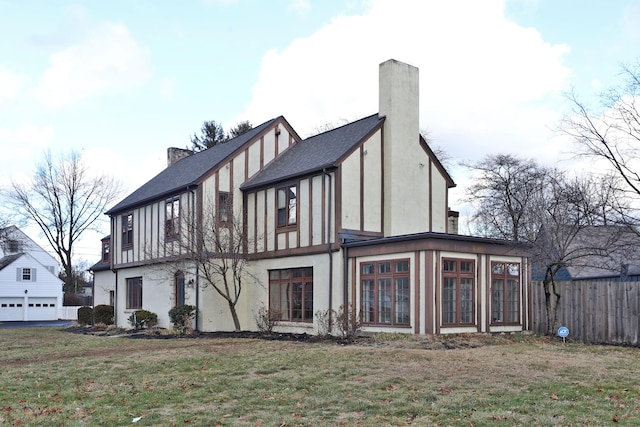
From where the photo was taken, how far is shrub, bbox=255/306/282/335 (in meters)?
22.8

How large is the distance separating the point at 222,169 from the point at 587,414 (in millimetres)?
18875

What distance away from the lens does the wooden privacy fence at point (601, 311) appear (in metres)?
18.8

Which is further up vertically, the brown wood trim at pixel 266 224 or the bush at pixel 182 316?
the brown wood trim at pixel 266 224

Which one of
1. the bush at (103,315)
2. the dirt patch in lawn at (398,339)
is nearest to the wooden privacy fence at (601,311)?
the dirt patch in lawn at (398,339)

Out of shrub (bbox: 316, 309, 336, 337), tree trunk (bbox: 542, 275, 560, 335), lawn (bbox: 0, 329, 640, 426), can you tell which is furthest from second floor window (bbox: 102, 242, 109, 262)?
tree trunk (bbox: 542, 275, 560, 335)

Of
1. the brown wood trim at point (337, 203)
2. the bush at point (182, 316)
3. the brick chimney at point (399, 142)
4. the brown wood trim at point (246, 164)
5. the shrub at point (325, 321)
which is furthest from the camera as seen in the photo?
the brown wood trim at point (246, 164)

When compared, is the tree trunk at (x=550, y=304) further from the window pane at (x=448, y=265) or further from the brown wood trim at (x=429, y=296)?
the brown wood trim at (x=429, y=296)

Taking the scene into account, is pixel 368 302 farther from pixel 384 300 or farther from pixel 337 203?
pixel 337 203

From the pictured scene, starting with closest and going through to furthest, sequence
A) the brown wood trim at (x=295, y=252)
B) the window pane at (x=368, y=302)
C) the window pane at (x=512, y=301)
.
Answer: the window pane at (x=368, y=302) < the window pane at (x=512, y=301) < the brown wood trim at (x=295, y=252)

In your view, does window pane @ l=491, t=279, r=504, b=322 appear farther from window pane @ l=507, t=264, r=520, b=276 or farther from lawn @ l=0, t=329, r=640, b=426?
lawn @ l=0, t=329, r=640, b=426

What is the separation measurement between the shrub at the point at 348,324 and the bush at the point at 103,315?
53.4 ft

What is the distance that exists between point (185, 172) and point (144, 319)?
6350 mm

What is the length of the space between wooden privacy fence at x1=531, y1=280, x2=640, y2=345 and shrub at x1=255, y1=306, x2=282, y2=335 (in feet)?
28.4

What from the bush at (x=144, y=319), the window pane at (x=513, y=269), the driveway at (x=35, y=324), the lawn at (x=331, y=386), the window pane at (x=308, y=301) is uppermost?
the window pane at (x=513, y=269)
